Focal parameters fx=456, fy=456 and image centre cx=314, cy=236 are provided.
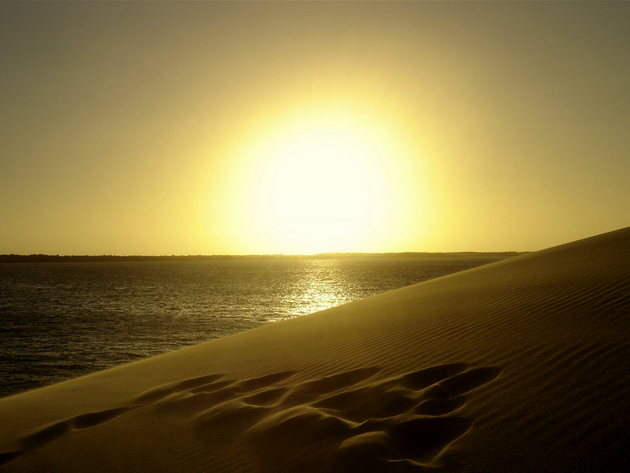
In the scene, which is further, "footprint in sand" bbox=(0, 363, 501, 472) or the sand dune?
"footprint in sand" bbox=(0, 363, 501, 472)

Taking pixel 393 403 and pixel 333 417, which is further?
pixel 393 403

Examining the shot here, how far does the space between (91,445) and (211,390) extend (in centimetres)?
167

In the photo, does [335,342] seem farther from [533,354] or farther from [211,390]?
[533,354]

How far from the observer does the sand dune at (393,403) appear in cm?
303

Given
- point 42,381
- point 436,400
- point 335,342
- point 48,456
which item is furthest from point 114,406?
point 42,381

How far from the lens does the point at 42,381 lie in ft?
37.2

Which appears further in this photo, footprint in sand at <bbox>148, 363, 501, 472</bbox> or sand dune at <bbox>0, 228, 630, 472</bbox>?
footprint in sand at <bbox>148, 363, 501, 472</bbox>

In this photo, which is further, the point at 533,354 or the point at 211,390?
the point at 211,390

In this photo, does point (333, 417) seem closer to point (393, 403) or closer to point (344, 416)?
point (344, 416)

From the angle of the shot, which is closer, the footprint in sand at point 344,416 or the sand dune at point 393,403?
the sand dune at point 393,403

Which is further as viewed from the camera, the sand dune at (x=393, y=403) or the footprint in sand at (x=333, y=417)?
the footprint in sand at (x=333, y=417)

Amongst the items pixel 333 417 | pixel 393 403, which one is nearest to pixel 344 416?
pixel 333 417

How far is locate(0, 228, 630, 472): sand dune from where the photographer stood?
3.03m

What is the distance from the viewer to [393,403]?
3.96 m
